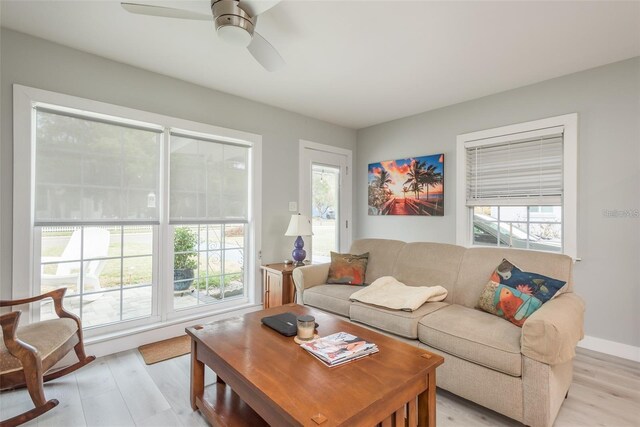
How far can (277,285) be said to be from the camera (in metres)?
3.31

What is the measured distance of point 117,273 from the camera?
2.71 metres

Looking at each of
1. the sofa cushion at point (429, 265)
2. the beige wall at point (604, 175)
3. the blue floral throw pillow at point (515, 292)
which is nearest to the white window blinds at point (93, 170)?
the sofa cushion at point (429, 265)

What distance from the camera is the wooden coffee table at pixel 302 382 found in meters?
1.14

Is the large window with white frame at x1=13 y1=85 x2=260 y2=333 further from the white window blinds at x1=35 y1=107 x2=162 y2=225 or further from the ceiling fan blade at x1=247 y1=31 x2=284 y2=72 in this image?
the ceiling fan blade at x1=247 y1=31 x2=284 y2=72

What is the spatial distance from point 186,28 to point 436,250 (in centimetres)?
269

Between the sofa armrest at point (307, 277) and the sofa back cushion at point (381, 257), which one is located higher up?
the sofa back cushion at point (381, 257)

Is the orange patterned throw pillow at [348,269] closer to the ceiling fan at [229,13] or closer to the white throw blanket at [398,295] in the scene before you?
the white throw blanket at [398,295]

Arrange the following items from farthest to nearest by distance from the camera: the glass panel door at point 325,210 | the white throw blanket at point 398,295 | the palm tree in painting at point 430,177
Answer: the glass panel door at point 325,210 → the palm tree in painting at point 430,177 → the white throw blanket at point 398,295

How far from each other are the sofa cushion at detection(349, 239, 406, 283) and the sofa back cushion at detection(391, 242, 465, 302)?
0.24ft

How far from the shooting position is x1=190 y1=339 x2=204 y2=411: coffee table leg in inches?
71.0

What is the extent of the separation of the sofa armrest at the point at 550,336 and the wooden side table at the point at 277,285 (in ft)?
7.11

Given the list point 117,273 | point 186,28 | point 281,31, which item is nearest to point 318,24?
point 281,31

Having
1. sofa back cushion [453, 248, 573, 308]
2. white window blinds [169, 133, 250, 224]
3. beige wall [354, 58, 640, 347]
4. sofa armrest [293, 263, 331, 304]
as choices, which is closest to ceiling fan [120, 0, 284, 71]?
white window blinds [169, 133, 250, 224]

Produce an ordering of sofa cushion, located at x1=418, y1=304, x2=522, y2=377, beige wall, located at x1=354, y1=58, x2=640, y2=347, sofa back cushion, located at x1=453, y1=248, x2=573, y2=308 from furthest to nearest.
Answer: beige wall, located at x1=354, y1=58, x2=640, y2=347 → sofa back cushion, located at x1=453, y1=248, x2=573, y2=308 → sofa cushion, located at x1=418, y1=304, x2=522, y2=377
